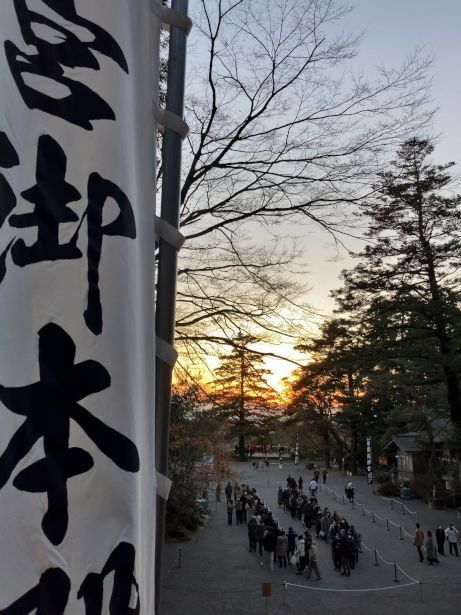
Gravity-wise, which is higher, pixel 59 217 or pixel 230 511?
pixel 59 217

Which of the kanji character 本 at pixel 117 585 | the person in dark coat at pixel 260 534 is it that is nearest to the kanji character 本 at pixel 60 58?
the kanji character 本 at pixel 117 585

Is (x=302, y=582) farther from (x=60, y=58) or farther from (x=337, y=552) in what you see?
(x=60, y=58)

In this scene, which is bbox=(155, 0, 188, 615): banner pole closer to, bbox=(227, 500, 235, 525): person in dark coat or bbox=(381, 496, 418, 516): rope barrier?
bbox=(227, 500, 235, 525): person in dark coat

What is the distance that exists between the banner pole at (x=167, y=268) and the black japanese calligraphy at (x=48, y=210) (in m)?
0.32

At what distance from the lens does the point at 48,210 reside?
4.83 ft

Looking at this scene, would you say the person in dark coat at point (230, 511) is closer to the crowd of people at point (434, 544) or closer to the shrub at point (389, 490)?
the crowd of people at point (434, 544)

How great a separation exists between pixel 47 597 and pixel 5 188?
44.9 inches

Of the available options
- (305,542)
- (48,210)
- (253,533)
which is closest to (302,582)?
(305,542)

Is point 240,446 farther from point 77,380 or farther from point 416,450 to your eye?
point 77,380

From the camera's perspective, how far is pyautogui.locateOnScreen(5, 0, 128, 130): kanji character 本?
158cm

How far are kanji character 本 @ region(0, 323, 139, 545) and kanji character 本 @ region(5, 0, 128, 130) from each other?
0.74 meters

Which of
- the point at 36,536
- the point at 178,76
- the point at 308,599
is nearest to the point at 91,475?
the point at 36,536

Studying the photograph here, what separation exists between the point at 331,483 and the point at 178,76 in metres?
28.0

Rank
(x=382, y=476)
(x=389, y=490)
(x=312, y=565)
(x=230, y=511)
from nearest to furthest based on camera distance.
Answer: (x=312, y=565) < (x=230, y=511) < (x=389, y=490) < (x=382, y=476)
